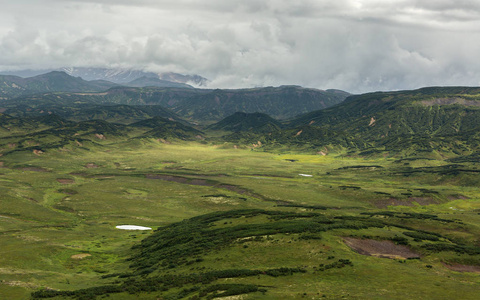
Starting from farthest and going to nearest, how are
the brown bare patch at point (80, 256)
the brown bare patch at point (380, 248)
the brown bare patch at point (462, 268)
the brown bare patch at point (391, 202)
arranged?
1. the brown bare patch at point (391, 202)
2. the brown bare patch at point (80, 256)
3. the brown bare patch at point (380, 248)
4. the brown bare patch at point (462, 268)

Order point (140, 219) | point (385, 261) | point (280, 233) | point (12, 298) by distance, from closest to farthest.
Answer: point (12, 298) → point (385, 261) → point (280, 233) → point (140, 219)

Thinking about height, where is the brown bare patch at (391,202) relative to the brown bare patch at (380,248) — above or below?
below

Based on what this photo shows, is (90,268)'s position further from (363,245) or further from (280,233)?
(363,245)

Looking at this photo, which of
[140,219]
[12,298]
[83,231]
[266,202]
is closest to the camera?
[12,298]

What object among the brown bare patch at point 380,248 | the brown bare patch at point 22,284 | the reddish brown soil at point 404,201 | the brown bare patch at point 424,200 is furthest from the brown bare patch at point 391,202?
the brown bare patch at point 22,284

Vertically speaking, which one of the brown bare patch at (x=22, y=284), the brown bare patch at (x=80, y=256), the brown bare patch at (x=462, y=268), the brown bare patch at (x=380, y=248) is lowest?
the brown bare patch at (x=80, y=256)

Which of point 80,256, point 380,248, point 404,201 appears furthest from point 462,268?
point 404,201

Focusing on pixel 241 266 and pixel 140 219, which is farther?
→ pixel 140 219

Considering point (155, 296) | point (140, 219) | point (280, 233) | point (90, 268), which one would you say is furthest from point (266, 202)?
point (155, 296)

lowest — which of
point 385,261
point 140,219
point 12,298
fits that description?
point 140,219

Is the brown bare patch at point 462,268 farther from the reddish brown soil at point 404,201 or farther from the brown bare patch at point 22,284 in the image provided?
the reddish brown soil at point 404,201
